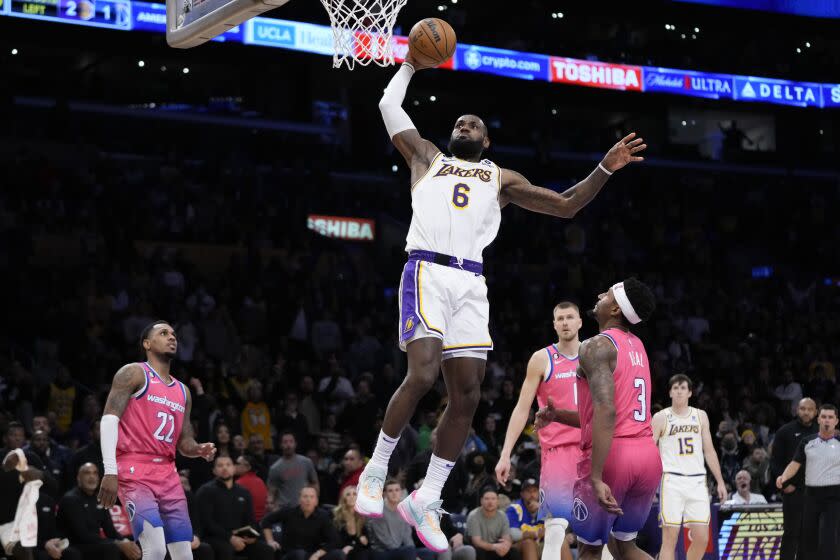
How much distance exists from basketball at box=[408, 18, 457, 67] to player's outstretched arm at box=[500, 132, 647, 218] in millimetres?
810

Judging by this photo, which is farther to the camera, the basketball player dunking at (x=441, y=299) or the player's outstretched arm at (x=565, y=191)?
the player's outstretched arm at (x=565, y=191)

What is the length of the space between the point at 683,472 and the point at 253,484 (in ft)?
17.0

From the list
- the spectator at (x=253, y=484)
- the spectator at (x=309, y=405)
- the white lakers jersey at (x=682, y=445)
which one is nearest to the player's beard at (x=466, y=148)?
the white lakers jersey at (x=682, y=445)

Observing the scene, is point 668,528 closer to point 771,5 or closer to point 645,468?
point 645,468

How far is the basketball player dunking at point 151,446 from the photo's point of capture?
8.88 meters

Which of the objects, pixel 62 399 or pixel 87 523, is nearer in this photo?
pixel 87 523

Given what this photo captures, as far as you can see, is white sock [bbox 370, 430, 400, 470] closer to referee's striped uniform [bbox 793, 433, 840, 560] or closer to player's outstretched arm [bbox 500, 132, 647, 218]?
player's outstretched arm [bbox 500, 132, 647, 218]

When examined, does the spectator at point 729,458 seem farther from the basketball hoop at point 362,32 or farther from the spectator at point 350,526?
the basketball hoop at point 362,32

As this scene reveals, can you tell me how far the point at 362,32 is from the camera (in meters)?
8.18

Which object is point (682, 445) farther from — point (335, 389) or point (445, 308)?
point (335, 389)

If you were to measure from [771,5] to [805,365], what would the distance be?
40.4 ft

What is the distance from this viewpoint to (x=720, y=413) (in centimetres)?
1978

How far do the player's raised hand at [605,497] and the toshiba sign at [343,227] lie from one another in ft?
60.9

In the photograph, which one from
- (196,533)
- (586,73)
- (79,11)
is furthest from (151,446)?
(586,73)
